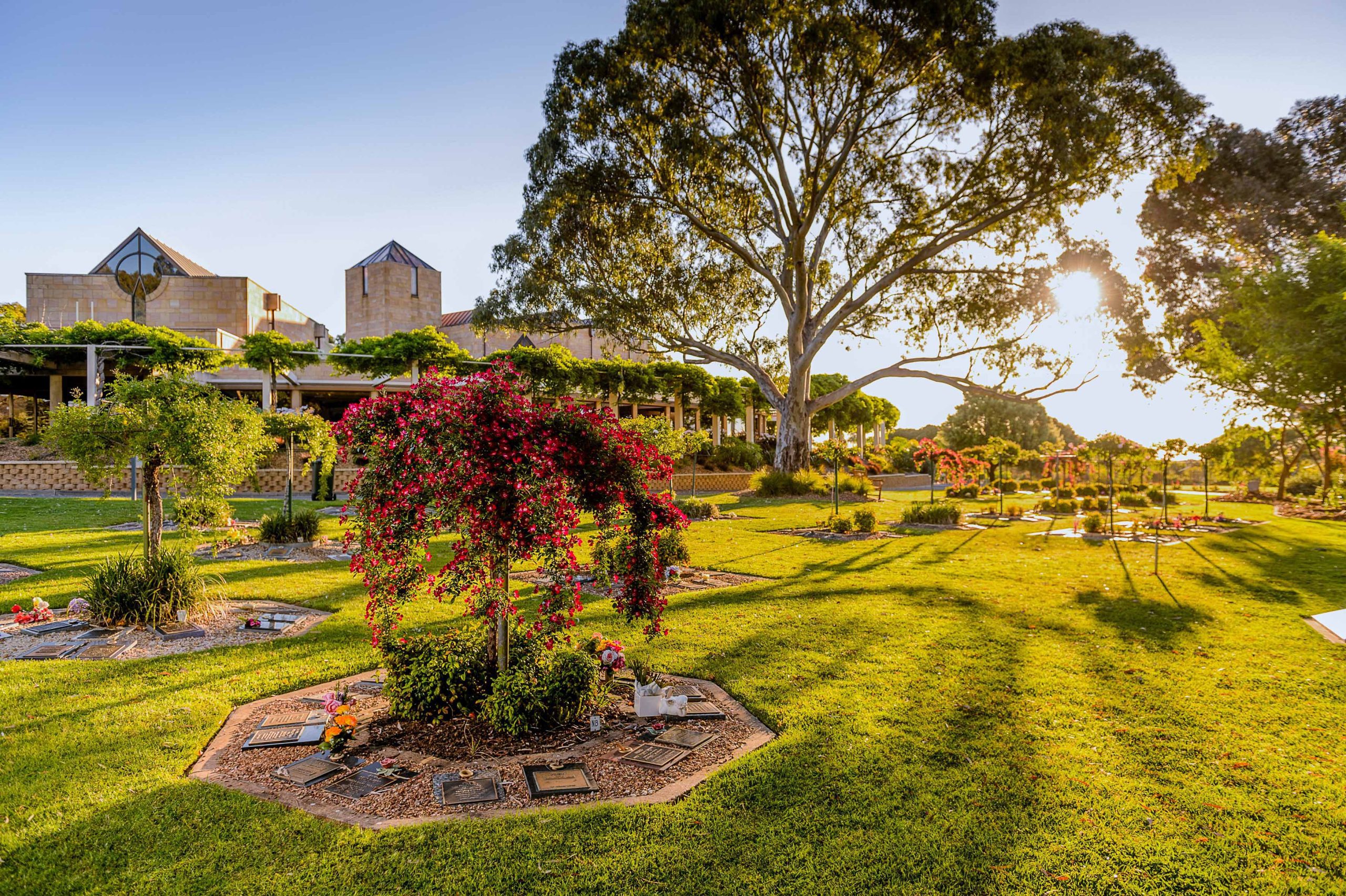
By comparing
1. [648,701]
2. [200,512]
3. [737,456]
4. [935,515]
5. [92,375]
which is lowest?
[648,701]

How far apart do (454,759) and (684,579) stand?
6354 mm

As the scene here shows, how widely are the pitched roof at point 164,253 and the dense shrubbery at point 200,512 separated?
42281 millimetres

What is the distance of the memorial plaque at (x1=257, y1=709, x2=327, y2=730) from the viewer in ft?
15.5

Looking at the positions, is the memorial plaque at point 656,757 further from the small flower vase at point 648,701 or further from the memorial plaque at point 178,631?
the memorial plaque at point 178,631

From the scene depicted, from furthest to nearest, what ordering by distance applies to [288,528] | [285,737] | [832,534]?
[832,534] < [288,528] < [285,737]

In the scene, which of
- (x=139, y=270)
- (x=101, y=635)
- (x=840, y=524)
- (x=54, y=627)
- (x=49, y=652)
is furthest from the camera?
(x=139, y=270)

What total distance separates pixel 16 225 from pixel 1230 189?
27995mm

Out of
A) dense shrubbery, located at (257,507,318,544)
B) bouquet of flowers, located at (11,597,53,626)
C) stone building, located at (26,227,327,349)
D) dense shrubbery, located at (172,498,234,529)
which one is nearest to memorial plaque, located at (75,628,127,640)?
bouquet of flowers, located at (11,597,53,626)

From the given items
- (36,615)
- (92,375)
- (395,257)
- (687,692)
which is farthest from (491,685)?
(395,257)

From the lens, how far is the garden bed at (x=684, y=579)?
970 cm

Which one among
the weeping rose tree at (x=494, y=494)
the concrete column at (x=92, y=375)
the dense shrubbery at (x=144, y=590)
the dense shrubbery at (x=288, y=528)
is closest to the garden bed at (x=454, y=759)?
the weeping rose tree at (x=494, y=494)

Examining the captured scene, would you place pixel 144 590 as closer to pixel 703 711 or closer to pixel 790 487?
pixel 703 711

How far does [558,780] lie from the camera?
3990 millimetres

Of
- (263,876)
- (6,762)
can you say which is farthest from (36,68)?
(263,876)
